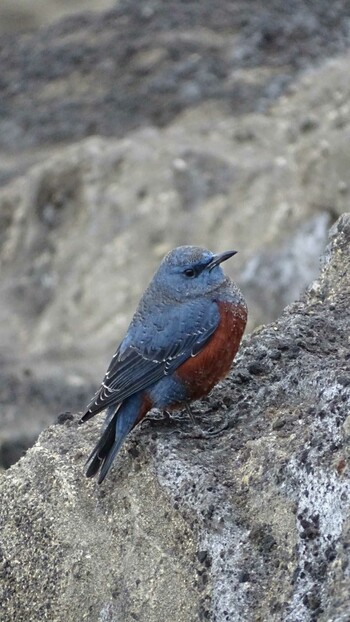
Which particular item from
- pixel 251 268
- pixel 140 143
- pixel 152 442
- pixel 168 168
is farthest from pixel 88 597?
pixel 140 143

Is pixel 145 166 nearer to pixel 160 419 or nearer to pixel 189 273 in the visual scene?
pixel 189 273

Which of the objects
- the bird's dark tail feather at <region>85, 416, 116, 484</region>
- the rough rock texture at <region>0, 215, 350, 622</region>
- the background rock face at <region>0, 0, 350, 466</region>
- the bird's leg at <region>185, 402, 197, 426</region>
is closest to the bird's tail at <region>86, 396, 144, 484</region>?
the bird's dark tail feather at <region>85, 416, 116, 484</region>

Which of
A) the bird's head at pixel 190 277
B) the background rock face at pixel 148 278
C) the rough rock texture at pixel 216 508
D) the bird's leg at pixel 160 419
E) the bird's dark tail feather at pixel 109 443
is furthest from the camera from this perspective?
the bird's head at pixel 190 277

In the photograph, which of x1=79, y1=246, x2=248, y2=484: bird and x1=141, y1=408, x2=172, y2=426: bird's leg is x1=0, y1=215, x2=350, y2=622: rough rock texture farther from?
x1=79, y1=246, x2=248, y2=484: bird

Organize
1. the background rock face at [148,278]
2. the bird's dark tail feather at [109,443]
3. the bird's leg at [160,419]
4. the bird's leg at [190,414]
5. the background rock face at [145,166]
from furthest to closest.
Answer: the background rock face at [145,166] → the bird's leg at [160,419] → the bird's leg at [190,414] → the bird's dark tail feather at [109,443] → the background rock face at [148,278]

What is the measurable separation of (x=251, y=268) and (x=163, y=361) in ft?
23.4

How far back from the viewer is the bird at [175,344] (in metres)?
5.96

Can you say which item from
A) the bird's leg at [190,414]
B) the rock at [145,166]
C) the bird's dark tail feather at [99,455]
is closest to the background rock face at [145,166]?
the rock at [145,166]

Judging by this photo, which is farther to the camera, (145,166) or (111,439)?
(145,166)

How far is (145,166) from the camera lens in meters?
14.9

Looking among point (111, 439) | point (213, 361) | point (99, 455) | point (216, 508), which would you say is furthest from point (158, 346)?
point (216, 508)

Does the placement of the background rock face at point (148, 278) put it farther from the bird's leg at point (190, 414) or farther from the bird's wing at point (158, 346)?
the bird's wing at point (158, 346)

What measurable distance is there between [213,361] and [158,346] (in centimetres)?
33

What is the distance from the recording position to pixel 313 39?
57.1ft
